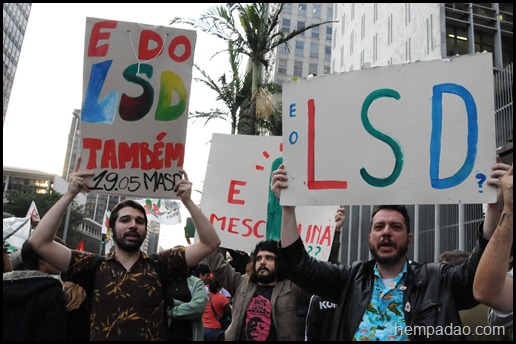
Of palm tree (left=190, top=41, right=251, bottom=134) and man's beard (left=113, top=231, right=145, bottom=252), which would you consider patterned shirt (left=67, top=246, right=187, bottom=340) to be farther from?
palm tree (left=190, top=41, right=251, bottom=134)

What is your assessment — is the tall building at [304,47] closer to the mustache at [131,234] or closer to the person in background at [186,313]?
the person in background at [186,313]

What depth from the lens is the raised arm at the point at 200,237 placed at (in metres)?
3.29

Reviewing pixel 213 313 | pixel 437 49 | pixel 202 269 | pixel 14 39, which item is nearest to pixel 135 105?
pixel 213 313

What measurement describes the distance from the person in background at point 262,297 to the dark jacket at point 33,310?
137cm

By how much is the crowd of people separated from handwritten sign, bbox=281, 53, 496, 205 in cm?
12

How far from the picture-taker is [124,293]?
3.02 metres

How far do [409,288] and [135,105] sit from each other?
2.27 meters

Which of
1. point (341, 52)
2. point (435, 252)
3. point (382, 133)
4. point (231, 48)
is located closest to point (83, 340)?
point (382, 133)

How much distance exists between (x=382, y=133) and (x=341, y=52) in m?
32.4

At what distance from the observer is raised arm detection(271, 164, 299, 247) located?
2.98m

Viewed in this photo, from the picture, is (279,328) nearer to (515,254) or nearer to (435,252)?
(515,254)

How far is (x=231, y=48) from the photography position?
11.1 m

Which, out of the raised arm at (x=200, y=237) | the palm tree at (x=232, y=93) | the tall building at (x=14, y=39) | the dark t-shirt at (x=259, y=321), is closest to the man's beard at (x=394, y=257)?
the raised arm at (x=200, y=237)

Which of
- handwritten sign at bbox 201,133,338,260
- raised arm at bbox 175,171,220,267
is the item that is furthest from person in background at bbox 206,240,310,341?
raised arm at bbox 175,171,220,267
